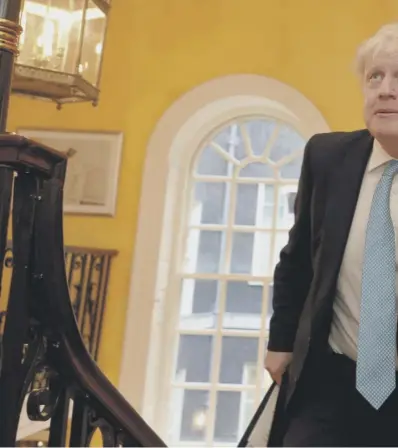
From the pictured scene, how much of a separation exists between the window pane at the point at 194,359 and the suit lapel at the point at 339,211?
9.63 feet

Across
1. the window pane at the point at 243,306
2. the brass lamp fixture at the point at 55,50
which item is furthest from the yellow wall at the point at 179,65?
the brass lamp fixture at the point at 55,50

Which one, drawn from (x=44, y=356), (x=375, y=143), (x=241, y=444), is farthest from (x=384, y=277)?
(x=44, y=356)

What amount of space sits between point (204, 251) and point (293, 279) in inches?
114

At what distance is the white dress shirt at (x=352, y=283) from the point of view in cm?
161

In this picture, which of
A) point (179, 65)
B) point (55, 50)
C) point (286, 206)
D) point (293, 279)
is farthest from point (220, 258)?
point (293, 279)

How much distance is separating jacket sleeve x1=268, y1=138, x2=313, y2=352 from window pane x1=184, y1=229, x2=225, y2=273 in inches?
111

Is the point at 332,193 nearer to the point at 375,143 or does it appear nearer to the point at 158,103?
the point at 375,143

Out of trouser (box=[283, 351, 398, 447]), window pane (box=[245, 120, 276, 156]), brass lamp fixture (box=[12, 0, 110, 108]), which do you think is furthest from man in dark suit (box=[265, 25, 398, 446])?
window pane (box=[245, 120, 276, 156])

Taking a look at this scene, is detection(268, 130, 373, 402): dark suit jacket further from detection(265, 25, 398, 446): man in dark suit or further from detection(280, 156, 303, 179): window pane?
detection(280, 156, 303, 179): window pane

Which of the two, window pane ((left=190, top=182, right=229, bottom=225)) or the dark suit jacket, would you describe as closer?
the dark suit jacket

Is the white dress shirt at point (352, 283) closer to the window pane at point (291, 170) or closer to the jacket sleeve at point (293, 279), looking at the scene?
the jacket sleeve at point (293, 279)

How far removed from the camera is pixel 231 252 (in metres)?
4.59

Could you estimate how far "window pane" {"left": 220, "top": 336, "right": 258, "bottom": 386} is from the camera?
446cm

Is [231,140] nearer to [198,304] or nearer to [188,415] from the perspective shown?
[198,304]
